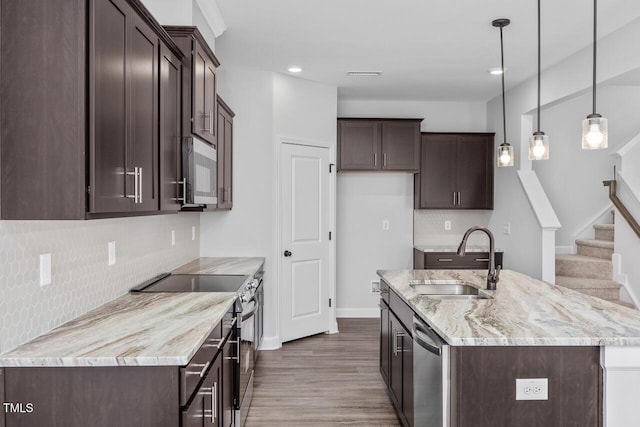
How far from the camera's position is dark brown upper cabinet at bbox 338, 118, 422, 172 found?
576cm

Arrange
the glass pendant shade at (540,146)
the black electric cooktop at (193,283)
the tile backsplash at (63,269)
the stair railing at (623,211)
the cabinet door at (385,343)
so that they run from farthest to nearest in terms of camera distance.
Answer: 1. the stair railing at (623,211)
2. the cabinet door at (385,343)
3. the glass pendant shade at (540,146)
4. the black electric cooktop at (193,283)
5. the tile backsplash at (63,269)

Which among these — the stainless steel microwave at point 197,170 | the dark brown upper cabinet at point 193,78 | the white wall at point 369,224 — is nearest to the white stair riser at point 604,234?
the white wall at point 369,224

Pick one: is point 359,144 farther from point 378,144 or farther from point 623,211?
point 623,211

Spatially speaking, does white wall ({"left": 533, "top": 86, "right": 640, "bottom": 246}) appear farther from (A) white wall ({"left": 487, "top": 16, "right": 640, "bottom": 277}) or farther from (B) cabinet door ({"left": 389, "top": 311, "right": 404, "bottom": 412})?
(B) cabinet door ({"left": 389, "top": 311, "right": 404, "bottom": 412})

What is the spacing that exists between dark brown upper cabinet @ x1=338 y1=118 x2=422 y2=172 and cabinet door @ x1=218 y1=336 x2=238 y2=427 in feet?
11.0

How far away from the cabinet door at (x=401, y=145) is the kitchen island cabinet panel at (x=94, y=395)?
454cm

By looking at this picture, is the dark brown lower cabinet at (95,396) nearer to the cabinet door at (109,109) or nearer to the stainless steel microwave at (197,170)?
the cabinet door at (109,109)

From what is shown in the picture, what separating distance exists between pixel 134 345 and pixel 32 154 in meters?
0.74

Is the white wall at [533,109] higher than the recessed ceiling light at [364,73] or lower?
lower

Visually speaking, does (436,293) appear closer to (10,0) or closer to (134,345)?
(134,345)

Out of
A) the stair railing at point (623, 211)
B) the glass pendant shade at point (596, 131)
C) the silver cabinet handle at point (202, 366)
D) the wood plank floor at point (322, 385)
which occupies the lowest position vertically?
the wood plank floor at point (322, 385)

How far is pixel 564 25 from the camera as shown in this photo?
11.8ft

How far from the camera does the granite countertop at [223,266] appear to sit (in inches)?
147

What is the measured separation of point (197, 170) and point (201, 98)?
1.60ft
